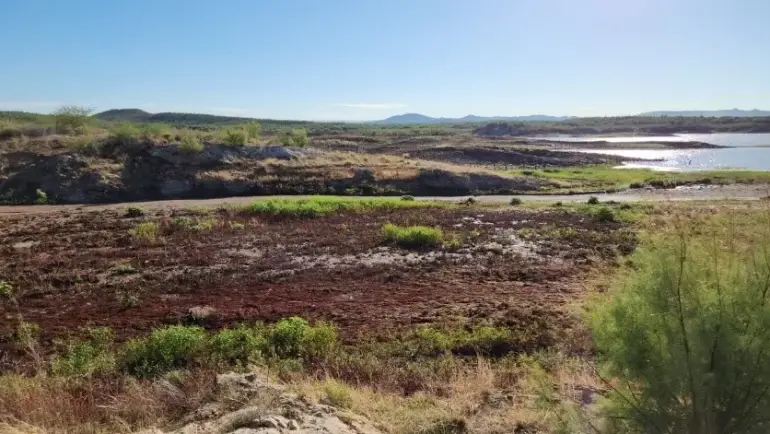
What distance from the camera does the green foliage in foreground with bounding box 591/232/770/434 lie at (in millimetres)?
3994

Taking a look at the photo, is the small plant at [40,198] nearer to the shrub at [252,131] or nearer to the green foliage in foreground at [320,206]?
the green foliage in foreground at [320,206]

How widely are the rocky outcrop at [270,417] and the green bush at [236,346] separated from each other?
3.29 m

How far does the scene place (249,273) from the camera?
60.5 ft

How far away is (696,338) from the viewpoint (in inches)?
157

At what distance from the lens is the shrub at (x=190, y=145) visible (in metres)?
44.7

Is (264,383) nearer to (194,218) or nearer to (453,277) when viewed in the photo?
(453,277)

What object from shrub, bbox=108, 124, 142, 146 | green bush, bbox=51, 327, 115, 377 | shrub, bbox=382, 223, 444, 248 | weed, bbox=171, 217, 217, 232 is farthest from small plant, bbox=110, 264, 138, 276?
shrub, bbox=108, 124, 142, 146

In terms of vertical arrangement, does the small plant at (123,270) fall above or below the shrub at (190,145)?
below

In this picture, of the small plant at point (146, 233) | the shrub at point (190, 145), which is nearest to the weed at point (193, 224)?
the small plant at point (146, 233)

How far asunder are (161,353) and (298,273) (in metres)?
8.36

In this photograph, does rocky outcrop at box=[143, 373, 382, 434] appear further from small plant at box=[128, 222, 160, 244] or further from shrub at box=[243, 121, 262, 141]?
shrub at box=[243, 121, 262, 141]

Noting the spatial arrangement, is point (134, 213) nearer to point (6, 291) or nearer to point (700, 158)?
point (6, 291)

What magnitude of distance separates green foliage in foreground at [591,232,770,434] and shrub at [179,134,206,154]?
145 ft

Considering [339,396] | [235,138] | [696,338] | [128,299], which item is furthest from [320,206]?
[696,338]
